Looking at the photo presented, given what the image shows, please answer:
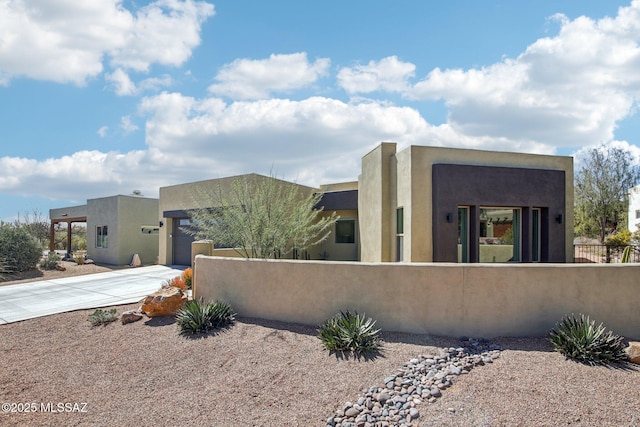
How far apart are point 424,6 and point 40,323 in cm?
1238

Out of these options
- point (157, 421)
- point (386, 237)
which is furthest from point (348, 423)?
point (386, 237)

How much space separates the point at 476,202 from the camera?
1172cm

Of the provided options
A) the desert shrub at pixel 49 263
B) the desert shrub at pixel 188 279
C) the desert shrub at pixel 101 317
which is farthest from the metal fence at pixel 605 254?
the desert shrub at pixel 49 263

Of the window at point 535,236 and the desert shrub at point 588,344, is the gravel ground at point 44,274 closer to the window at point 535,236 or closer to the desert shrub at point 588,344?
the desert shrub at point 588,344

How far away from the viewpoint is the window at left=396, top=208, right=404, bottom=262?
12288 millimetres

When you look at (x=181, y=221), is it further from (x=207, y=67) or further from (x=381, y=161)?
(x=381, y=161)

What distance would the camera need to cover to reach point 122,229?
2133cm

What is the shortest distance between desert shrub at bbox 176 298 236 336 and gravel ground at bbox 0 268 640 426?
0.87 ft

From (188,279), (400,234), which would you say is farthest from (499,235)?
(188,279)

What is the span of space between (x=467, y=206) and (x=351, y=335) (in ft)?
23.4

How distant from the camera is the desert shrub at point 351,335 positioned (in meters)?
6.30

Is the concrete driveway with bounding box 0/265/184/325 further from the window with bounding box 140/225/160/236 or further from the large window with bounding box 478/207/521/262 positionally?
the large window with bounding box 478/207/521/262

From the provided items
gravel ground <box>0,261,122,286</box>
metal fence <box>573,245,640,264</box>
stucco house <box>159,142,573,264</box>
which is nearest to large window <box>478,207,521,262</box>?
stucco house <box>159,142,573,264</box>

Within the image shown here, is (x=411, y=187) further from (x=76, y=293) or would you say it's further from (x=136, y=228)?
(x=136, y=228)
